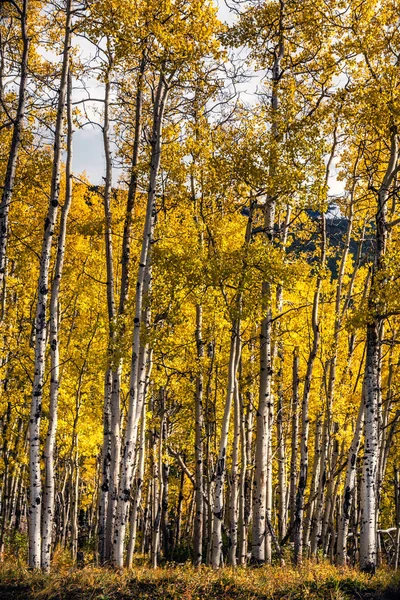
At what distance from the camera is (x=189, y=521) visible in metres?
29.0

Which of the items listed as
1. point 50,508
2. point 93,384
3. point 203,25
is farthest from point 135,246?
point 50,508

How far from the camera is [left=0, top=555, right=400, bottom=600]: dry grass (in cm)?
740

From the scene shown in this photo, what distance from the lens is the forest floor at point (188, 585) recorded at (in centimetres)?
740

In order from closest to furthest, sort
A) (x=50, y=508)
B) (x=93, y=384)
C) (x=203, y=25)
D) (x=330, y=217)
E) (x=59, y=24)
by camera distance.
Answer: (x=50, y=508)
(x=203, y=25)
(x=59, y=24)
(x=330, y=217)
(x=93, y=384)

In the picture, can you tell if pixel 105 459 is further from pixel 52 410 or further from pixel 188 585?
pixel 188 585

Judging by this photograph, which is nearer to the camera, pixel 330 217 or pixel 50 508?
pixel 50 508

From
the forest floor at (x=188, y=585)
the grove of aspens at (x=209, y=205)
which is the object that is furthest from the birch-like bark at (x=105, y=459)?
the forest floor at (x=188, y=585)

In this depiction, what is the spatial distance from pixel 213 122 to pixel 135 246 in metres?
4.50

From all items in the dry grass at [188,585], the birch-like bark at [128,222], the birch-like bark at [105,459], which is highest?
the birch-like bark at [128,222]

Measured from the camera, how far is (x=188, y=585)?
25.4 ft

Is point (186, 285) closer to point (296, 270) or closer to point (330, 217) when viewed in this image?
point (296, 270)

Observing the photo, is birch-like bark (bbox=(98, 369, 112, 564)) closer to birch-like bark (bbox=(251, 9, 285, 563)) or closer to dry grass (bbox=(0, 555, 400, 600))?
dry grass (bbox=(0, 555, 400, 600))

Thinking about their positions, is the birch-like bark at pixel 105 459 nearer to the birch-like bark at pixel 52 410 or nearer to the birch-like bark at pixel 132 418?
the birch-like bark at pixel 52 410

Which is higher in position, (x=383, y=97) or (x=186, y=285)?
(x=383, y=97)
